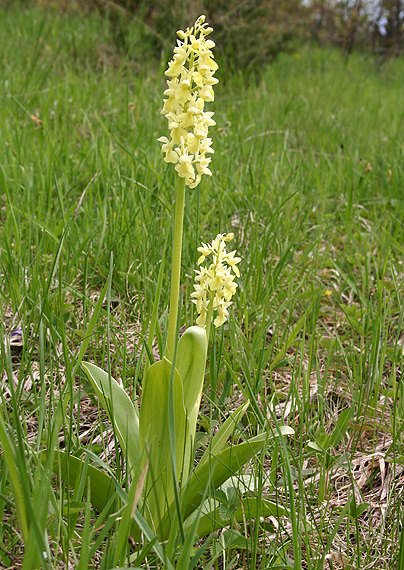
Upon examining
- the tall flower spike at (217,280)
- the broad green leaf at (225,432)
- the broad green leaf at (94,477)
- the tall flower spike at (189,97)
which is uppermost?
the tall flower spike at (189,97)

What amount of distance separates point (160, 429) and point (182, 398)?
0.10 meters

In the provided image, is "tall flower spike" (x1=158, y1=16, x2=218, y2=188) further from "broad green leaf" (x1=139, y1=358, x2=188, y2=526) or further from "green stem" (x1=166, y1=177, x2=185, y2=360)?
"broad green leaf" (x1=139, y1=358, x2=188, y2=526)

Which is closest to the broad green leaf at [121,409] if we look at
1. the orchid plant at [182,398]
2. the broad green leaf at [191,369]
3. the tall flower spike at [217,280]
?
the orchid plant at [182,398]

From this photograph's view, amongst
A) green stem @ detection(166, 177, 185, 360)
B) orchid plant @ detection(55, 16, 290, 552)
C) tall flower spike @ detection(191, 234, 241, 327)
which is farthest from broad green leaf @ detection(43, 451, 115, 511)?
tall flower spike @ detection(191, 234, 241, 327)

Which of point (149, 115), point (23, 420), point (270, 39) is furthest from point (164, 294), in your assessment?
point (270, 39)

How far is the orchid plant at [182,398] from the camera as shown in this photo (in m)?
1.19

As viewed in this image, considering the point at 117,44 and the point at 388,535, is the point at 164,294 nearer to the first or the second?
the point at 388,535

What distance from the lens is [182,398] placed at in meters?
1.20

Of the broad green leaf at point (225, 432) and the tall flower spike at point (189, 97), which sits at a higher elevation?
the tall flower spike at point (189, 97)

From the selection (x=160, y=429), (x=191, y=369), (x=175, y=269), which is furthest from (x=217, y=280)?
(x=160, y=429)

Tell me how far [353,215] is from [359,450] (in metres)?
1.80

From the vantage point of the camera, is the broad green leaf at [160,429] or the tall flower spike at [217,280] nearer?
the broad green leaf at [160,429]

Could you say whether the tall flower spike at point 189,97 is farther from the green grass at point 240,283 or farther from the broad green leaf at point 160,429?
the broad green leaf at point 160,429

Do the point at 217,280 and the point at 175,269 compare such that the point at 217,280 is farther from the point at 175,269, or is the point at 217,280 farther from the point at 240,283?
the point at 240,283
